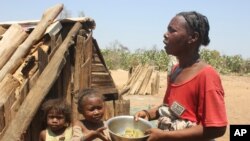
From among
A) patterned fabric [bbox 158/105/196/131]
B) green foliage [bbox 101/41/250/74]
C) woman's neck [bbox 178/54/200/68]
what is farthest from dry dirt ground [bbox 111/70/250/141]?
green foliage [bbox 101/41/250/74]

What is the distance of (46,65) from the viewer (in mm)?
4520

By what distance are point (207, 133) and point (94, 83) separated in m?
3.62

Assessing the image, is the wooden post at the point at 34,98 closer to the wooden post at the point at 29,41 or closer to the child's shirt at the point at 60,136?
the child's shirt at the point at 60,136

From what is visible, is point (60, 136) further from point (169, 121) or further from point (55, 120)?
point (169, 121)

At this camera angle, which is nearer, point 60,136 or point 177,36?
point 177,36

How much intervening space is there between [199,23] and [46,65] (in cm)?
245

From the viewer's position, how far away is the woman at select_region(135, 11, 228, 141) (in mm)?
2326

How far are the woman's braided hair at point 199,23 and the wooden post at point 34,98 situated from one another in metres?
1.89

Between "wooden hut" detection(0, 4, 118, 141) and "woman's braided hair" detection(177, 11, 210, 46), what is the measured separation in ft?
6.31

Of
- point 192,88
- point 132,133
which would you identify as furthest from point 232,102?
point 192,88

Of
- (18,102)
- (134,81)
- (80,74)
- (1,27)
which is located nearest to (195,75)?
(18,102)

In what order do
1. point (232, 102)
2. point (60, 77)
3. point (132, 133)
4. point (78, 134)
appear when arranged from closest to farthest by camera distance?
point (132, 133)
point (78, 134)
point (60, 77)
point (232, 102)

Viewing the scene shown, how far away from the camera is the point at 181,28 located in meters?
2.51

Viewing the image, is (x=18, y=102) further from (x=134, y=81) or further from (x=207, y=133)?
(x=134, y=81)
